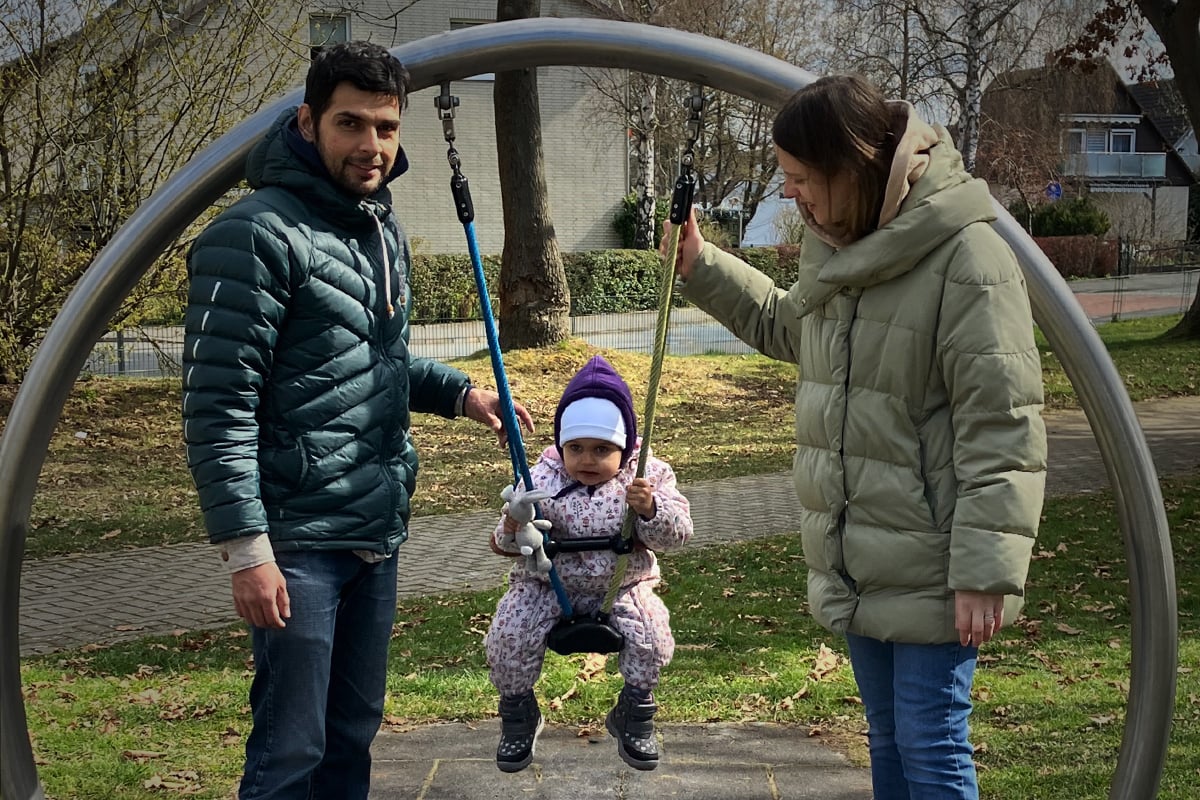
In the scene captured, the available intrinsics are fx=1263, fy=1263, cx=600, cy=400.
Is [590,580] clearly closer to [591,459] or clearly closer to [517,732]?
[591,459]

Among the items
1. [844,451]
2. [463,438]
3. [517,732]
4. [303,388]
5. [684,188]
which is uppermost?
[684,188]

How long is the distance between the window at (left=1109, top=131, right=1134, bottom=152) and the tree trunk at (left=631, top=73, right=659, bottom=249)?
97.3 ft

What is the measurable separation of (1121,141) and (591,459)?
52848 millimetres

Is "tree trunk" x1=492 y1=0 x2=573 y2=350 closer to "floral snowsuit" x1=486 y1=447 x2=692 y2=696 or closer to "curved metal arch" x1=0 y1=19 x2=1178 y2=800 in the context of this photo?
"curved metal arch" x1=0 y1=19 x2=1178 y2=800

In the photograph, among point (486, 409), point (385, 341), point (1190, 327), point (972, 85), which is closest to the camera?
point (385, 341)

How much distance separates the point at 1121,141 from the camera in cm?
5084

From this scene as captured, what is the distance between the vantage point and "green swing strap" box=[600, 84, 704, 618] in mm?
3150

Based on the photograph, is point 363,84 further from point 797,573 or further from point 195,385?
point 797,573

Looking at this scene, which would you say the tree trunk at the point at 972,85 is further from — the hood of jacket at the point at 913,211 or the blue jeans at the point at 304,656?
the blue jeans at the point at 304,656

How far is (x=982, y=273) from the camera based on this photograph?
2.57m

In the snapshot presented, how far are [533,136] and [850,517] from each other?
11.4 m

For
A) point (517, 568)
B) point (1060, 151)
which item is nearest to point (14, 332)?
point (517, 568)

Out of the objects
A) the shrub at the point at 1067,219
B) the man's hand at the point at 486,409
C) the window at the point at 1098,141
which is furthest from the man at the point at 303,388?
the window at the point at 1098,141

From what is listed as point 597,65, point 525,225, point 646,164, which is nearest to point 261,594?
point 597,65
